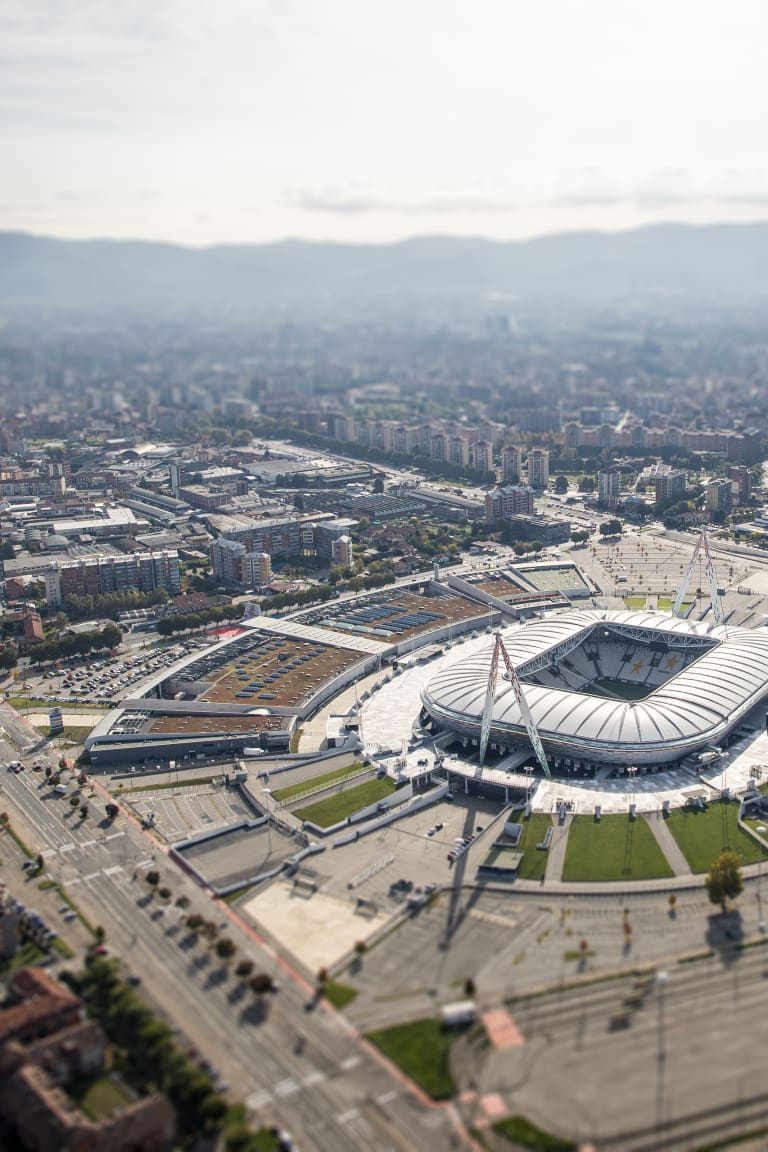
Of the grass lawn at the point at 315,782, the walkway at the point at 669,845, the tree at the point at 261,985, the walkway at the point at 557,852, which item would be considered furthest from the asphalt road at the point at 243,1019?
the walkway at the point at 669,845

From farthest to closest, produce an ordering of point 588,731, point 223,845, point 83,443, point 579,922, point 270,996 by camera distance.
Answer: point 83,443
point 588,731
point 223,845
point 579,922
point 270,996

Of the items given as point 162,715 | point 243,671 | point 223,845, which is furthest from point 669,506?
point 223,845

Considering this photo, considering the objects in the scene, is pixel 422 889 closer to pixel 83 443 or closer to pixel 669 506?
pixel 669 506

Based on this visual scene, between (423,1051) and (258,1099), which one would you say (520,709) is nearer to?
(423,1051)

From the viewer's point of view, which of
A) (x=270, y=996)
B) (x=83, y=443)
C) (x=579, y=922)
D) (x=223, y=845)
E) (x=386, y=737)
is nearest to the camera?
(x=270, y=996)

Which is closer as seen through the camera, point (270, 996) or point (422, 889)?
point (270, 996)

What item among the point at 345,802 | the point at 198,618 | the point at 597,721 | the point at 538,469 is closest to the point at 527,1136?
the point at 345,802
